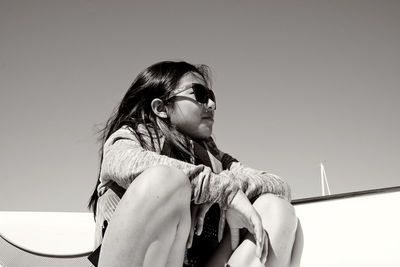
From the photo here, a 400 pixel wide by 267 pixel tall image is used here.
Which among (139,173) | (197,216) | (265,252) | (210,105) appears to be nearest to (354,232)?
(210,105)

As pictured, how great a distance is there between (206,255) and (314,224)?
1502mm

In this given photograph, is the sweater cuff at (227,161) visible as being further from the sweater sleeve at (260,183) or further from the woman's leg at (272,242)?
the woman's leg at (272,242)

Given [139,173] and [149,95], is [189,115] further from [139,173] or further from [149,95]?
[139,173]

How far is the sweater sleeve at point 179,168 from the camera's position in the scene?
28.0 inches

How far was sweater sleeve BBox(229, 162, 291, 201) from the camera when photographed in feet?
2.95

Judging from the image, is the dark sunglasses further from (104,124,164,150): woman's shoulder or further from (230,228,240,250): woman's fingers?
(230,228,240,250): woman's fingers

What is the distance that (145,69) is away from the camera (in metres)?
1.14

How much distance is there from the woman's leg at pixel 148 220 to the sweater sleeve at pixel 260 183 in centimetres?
23

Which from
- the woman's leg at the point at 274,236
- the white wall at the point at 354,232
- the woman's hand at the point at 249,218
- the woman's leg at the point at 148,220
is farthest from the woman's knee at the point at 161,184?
the white wall at the point at 354,232

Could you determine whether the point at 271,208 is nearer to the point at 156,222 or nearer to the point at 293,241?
the point at 293,241

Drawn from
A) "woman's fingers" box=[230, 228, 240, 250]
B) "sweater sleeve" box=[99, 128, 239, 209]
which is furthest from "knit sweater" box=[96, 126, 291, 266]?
"woman's fingers" box=[230, 228, 240, 250]

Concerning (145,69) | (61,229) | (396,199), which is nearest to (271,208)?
(145,69)

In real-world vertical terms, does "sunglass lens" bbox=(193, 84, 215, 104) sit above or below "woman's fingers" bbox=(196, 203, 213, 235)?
above

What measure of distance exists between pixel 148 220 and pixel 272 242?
0.32m
